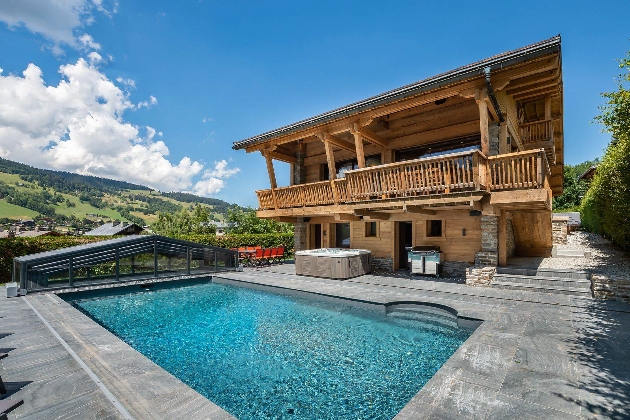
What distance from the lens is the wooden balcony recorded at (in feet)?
27.7

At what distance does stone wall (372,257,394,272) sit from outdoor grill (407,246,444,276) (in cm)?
153

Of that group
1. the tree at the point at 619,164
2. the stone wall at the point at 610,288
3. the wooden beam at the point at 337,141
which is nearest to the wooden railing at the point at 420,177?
the wooden beam at the point at 337,141

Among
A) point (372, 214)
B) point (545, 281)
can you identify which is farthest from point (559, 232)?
point (372, 214)

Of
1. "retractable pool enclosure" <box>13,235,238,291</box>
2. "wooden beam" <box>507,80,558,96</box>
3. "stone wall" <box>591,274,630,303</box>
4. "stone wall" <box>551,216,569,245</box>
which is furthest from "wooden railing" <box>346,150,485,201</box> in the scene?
"stone wall" <box>551,216,569,245</box>

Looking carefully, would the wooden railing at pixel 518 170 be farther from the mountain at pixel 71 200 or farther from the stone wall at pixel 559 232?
the mountain at pixel 71 200

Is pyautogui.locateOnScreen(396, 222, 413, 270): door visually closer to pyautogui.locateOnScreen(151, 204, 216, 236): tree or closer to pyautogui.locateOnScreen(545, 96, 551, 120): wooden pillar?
pyautogui.locateOnScreen(545, 96, 551, 120): wooden pillar

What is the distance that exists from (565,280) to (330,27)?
1174 cm

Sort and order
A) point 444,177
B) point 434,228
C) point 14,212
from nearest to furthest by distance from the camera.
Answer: point 444,177 < point 434,228 < point 14,212

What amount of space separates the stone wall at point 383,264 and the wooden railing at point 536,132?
7.38 metres

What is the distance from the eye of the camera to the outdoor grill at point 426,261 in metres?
11.2

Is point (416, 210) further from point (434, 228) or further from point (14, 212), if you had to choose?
point (14, 212)

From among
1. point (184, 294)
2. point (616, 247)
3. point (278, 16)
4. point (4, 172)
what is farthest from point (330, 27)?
point (4, 172)

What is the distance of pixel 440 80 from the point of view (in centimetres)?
904

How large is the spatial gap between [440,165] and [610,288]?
4935mm
